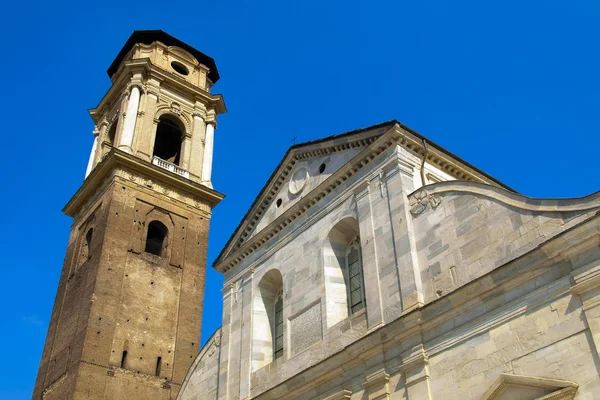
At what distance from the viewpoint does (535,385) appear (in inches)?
408

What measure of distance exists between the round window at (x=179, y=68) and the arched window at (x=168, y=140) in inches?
136

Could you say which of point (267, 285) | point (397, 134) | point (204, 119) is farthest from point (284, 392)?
point (204, 119)

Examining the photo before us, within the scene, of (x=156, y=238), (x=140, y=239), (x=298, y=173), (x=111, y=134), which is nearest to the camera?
(x=298, y=173)

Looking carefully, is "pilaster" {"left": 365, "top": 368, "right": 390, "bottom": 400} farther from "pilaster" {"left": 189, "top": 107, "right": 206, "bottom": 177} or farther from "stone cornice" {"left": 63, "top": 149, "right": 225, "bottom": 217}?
"pilaster" {"left": 189, "top": 107, "right": 206, "bottom": 177}

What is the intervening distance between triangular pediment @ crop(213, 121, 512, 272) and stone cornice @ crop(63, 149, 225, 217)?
12.1 meters

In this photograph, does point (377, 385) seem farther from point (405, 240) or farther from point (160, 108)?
point (160, 108)

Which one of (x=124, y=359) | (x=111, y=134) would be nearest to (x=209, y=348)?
(x=124, y=359)

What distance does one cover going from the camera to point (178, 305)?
28.3 metres

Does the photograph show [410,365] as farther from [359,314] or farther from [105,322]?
[105,322]

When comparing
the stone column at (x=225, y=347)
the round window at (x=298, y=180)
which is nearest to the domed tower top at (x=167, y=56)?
the round window at (x=298, y=180)

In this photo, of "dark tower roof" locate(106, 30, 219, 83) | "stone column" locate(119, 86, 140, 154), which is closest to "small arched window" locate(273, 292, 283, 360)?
"stone column" locate(119, 86, 140, 154)

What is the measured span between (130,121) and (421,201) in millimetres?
21391

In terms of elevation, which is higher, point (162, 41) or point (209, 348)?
point (162, 41)

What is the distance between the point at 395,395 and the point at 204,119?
25.5 meters
